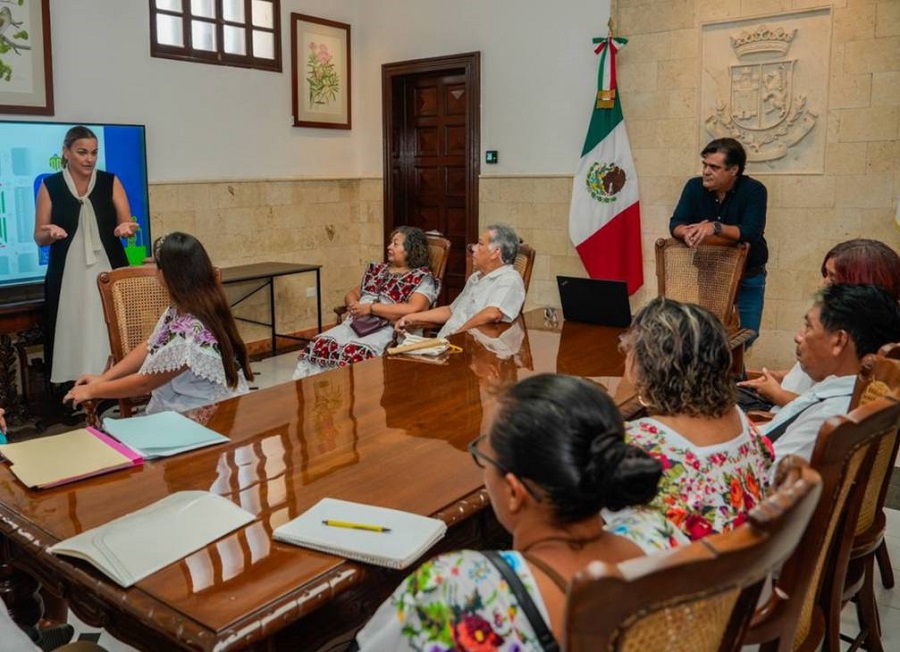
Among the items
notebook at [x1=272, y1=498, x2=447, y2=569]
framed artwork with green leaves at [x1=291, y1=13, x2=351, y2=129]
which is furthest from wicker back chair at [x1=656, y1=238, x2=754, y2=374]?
framed artwork with green leaves at [x1=291, y1=13, x2=351, y2=129]

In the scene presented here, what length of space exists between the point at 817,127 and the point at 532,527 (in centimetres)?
425

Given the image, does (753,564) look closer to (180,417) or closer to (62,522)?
(62,522)

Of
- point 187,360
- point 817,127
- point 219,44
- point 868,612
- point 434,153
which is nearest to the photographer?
point 868,612

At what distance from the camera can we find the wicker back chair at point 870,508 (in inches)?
62.2

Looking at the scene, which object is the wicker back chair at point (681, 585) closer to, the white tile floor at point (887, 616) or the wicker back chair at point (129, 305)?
the white tile floor at point (887, 616)

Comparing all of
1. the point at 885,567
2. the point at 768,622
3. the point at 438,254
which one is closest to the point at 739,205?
the point at 438,254

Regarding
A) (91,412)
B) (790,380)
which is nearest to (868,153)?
(790,380)

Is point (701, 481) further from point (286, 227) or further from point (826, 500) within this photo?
point (286, 227)

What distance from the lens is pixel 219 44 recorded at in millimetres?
5504

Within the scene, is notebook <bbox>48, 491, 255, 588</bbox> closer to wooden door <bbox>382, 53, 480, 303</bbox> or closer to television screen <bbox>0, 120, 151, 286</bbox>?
television screen <bbox>0, 120, 151, 286</bbox>

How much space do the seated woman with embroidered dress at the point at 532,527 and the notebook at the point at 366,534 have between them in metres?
0.25

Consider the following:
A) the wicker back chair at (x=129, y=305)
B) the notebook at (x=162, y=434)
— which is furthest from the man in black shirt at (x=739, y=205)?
the notebook at (x=162, y=434)

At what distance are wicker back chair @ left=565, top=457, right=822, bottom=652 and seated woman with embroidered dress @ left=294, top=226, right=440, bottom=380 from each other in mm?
2890

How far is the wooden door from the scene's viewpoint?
6051mm
